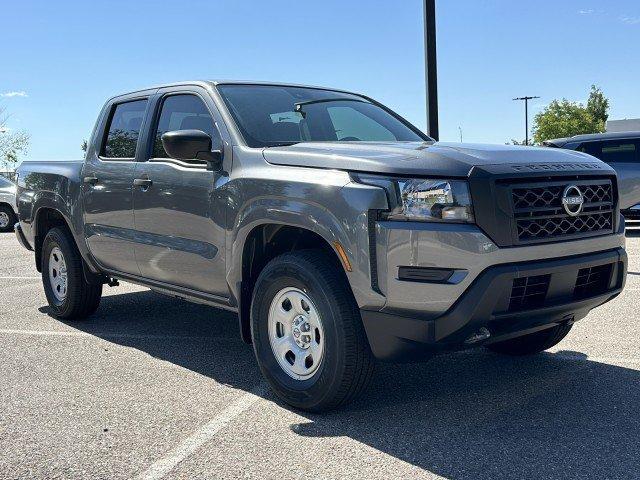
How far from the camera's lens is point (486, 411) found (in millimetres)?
3975

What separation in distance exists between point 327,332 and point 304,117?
5.73 ft

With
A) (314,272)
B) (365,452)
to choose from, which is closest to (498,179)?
(314,272)

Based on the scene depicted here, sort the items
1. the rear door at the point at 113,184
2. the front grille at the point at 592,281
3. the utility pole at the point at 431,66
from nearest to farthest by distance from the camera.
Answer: the front grille at the point at 592,281
the rear door at the point at 113,184
the utility pole at the point at 431,66

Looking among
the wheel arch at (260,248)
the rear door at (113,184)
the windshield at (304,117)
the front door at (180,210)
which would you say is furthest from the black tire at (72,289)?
the wheel arch at (260,248)

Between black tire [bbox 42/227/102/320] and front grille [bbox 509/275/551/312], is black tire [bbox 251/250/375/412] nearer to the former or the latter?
front grille [bbox 509/275/551/312]

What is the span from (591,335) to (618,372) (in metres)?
1.04

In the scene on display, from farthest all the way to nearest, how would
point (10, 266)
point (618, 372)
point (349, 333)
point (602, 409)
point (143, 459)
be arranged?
point (10, 266), point (618, 372), point (602, 409), point (349, 333), point (143, 459)

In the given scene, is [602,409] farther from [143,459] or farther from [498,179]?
[143,459]

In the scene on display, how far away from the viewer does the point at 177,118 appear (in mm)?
5160

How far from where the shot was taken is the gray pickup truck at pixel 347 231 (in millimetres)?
3439

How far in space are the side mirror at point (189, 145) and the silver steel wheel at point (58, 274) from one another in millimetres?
2599

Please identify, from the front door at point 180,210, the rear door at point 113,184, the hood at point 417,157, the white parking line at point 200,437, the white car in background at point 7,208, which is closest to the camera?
the white parking line at point 200,437

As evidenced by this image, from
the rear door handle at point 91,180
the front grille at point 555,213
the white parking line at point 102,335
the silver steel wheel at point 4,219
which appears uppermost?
the rear door handle at point 91,180

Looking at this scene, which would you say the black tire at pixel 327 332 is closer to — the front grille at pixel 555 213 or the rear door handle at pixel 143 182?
the front grille at pixel 555 213
